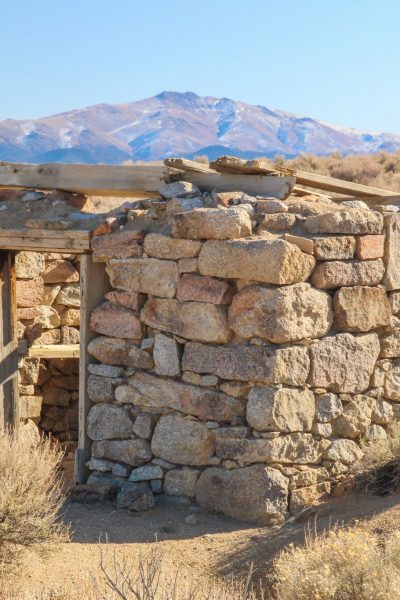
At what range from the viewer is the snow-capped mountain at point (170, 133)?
200 ft

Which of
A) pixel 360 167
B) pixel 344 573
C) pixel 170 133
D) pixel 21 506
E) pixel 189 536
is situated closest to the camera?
pixel 344 573

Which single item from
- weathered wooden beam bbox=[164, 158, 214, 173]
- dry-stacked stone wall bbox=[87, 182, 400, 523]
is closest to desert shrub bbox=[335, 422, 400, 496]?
dry-stacked stone wall bbox=[87, 182, 400, 523]

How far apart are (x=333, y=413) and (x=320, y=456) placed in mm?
315

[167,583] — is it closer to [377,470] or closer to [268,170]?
[377,470]

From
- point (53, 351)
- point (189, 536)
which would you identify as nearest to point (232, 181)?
point (189, 536)

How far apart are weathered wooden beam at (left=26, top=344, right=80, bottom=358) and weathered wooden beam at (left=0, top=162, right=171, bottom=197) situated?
5.81 feet

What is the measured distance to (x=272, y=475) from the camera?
5520 mm

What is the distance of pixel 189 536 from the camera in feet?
17.8

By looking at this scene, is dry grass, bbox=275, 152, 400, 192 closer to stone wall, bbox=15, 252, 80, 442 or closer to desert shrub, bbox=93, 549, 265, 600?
stone wall, bbox=15, 252, 80, 442

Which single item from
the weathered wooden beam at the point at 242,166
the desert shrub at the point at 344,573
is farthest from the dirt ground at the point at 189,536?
the weathered wooden beam at the point at 242,166

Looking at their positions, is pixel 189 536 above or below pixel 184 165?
below

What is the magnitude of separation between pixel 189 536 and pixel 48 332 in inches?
130

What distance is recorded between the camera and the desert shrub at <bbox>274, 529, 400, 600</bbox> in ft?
12.4

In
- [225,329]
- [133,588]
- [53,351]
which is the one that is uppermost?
[225,329]
